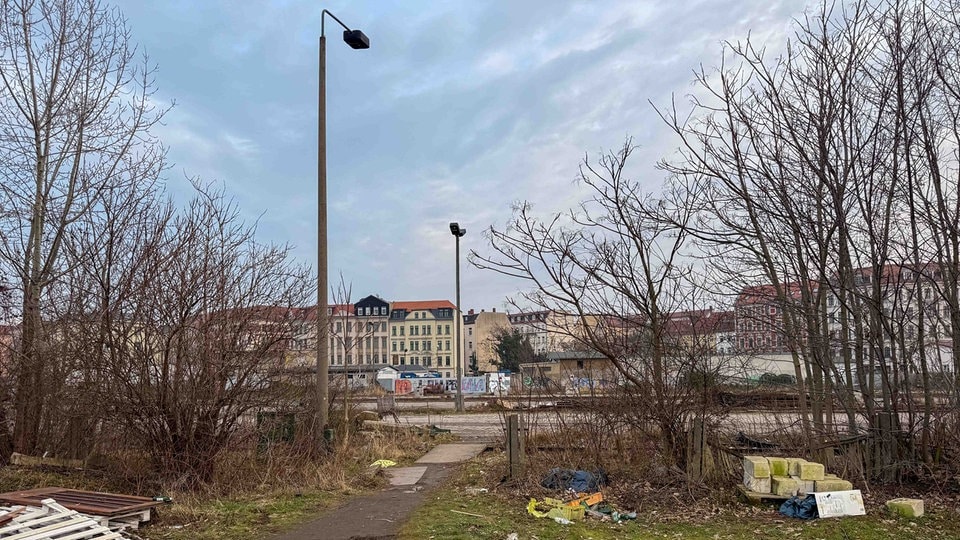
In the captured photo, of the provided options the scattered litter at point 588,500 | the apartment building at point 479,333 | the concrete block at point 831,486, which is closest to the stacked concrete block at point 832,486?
the concrete block at point 831,486

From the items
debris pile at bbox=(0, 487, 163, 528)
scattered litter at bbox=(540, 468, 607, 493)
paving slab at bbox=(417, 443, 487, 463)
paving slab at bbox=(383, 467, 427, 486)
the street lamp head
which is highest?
the street lamp head

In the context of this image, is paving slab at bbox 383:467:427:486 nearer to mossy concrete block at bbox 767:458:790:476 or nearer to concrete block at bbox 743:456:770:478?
concrete block at bbox 743:456:770:478

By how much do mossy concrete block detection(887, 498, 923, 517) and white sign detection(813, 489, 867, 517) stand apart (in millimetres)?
341

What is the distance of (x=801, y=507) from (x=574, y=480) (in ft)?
9.61

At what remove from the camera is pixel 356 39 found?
40.2 feet

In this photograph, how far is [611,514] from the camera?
28.6 ft

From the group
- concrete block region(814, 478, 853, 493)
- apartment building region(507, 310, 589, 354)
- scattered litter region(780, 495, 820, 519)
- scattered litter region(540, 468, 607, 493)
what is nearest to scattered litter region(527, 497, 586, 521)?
scattered litter region(540, 468, 607, 493)

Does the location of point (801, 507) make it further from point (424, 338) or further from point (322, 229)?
point (424, 338)

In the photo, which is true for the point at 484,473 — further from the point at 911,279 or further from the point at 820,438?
the point at 911,279

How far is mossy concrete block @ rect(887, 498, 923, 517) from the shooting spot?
8281 mm

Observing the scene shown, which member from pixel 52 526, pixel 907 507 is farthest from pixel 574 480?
pixel 52 526

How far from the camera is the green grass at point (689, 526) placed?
7.62 metres

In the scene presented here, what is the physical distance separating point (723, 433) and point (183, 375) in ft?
25.1

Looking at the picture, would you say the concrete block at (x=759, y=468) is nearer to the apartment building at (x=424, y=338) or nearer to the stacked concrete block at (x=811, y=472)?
the stacked concrete block at (x=811, y=472)
